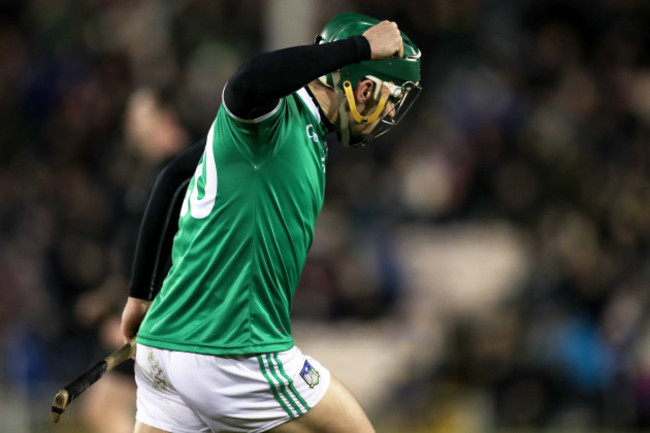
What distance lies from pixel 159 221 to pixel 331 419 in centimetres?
89

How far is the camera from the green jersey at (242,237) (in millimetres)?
2922

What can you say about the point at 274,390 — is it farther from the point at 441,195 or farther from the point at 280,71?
the point at 441,195

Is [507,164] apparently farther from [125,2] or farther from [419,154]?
[125,2]

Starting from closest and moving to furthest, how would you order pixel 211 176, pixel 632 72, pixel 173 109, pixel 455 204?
1. pixel 211 176
2. pixel 173 109
3. pixel 455 204
4. pixel 632 72

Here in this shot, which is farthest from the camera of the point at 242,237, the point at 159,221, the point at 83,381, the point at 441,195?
the point at 441,195

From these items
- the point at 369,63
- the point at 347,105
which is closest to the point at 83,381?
the point at 347,105

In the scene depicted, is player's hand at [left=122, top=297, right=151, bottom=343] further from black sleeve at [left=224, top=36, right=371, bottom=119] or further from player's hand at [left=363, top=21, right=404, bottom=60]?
player's hand at [left=363, top=21, right=404, bottom=60]

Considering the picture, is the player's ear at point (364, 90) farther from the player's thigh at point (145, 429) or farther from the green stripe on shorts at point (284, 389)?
the player's thigh at point (145, 429)

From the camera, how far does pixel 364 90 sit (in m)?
3.18

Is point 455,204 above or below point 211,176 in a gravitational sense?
below

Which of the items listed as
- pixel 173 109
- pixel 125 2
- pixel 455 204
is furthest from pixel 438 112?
pixel 173 109

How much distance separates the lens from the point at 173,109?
4758mm

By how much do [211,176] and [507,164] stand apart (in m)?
5.50

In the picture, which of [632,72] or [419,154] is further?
[632,72]
